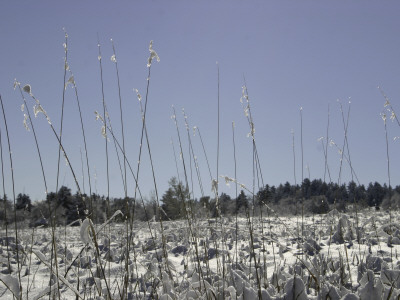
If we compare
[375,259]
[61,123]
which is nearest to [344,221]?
[375,259]

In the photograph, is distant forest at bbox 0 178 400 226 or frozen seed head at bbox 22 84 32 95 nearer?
frozen seed head at bbox 22 84 32 95

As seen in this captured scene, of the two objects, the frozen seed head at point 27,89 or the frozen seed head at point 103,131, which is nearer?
the frozen seed head at point 27,89

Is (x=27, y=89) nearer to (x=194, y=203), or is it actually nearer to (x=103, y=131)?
(x=103, y=131)

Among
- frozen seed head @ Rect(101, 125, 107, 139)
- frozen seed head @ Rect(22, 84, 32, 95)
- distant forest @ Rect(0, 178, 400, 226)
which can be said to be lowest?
distant forest @ Rect(0, 178, 400, 226)

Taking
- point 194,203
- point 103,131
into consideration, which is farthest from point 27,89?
point 194,203

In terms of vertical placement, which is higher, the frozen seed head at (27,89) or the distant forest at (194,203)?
the frozen seed head at (27,89)

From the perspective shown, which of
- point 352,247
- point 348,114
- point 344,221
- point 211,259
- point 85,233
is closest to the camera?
point 85,233

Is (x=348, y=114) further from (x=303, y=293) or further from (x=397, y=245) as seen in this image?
Answer: (x=303, y=293)

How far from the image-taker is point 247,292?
1066 mm

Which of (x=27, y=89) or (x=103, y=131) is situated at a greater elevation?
(x=27, y=89)

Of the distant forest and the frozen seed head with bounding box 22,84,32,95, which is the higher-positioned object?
the frozen seed head with bounding box 22,84,32,95

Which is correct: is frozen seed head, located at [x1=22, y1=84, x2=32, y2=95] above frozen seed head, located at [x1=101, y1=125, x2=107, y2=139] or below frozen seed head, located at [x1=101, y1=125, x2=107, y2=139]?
above

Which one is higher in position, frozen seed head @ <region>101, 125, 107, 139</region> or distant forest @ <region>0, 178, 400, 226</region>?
frozen seed head @ <region>101, 125, 107, 139</region>

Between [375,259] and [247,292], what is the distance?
103 cm
